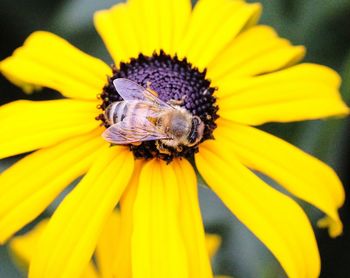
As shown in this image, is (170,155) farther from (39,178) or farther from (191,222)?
(39,178)

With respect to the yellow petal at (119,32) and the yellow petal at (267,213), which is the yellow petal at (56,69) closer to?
the yellow petal at (119,32)

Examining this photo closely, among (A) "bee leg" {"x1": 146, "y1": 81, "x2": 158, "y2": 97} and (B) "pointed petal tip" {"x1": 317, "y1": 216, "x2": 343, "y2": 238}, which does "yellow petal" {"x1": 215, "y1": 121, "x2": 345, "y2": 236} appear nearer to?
(B) "pointed petal tip" {"x1": 317, "y1": 216, "x2": 343, "y2": 238}

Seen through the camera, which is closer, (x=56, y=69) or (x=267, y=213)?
(x=267, y=213)

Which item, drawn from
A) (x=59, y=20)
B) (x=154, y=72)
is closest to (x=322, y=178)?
(x=154, y=72)

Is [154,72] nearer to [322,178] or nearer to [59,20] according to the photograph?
[322,178]

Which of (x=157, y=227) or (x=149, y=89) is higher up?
(x=149, y=89)

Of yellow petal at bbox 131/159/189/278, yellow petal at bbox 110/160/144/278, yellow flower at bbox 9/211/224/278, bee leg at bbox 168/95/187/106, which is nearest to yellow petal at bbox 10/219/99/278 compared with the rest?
yellow flower at bbox 9/211/224/278

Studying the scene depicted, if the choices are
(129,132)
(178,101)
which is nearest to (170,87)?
(178,101)
